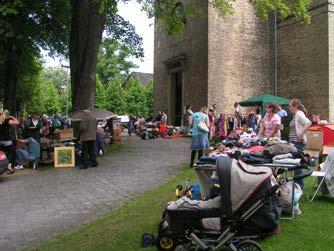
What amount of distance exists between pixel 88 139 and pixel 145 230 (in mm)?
7706

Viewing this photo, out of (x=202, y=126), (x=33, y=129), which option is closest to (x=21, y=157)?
(x=33, y=129)

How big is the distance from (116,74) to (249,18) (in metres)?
46.4

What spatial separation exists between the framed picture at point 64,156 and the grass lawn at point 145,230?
6.42 meters

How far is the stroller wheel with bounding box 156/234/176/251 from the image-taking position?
582 cm

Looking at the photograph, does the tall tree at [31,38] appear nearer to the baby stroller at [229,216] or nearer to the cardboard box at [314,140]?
the cardboard box at [314,140]

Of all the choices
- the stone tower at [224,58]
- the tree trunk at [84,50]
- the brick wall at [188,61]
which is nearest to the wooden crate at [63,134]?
the tree trunk at [84,50]

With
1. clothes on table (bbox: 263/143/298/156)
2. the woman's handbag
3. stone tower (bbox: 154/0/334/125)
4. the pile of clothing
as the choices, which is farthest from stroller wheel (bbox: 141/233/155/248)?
stone tower (bbox: 154/0/334/125)

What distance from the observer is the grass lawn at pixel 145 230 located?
6.20 metres

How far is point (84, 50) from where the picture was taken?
18.6 metres

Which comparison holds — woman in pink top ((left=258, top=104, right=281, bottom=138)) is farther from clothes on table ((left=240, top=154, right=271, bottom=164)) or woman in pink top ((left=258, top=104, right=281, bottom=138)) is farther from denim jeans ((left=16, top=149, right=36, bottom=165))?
denim jeans ((left=16, top=149, right=36, bottom=165))

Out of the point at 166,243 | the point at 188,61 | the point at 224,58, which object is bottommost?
the point at 166,243

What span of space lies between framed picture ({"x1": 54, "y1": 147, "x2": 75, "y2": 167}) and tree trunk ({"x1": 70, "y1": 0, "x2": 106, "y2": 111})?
3271 millimetres

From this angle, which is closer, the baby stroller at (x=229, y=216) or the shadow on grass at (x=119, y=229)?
the baby stroller at (x=229, y=216)

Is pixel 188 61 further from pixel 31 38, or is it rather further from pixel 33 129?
pixel 33 129
